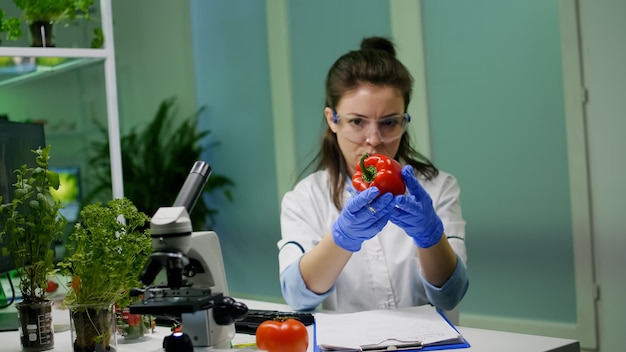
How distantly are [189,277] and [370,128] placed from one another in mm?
884

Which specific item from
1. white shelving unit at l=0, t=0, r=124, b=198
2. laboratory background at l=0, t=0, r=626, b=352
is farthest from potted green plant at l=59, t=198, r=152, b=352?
laboratory background at l=0, t=0, r=626, b=352

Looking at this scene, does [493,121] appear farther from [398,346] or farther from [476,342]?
[398,346]

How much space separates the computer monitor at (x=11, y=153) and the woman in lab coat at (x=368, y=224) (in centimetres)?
78

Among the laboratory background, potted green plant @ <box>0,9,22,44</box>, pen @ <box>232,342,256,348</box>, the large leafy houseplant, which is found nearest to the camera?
pen @ <box>232,342,256,348</box>

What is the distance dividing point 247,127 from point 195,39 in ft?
3.11

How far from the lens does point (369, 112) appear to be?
224cm

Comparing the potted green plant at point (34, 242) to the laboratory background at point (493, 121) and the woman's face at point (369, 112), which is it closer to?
the woman's face at point (369, 112)

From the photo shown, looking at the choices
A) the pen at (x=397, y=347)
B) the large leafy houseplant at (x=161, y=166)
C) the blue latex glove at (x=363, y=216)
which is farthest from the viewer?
the large leafy houseplant at (x=161, y=166)

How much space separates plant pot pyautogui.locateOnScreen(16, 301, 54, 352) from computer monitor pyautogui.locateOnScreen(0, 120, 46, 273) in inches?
15.2

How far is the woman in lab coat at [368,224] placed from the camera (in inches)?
80.7

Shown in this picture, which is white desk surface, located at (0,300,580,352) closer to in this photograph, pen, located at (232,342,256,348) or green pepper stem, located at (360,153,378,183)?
pen, located at (232,342,256,348)

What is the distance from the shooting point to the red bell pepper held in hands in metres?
2.01

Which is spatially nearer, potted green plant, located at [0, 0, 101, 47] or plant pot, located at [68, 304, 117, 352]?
plant pot, located at [68, 304, 117, 352]

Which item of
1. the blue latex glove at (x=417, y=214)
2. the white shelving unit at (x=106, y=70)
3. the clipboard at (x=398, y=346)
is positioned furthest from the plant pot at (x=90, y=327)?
the white shelving unit at (x=106, y=70)
